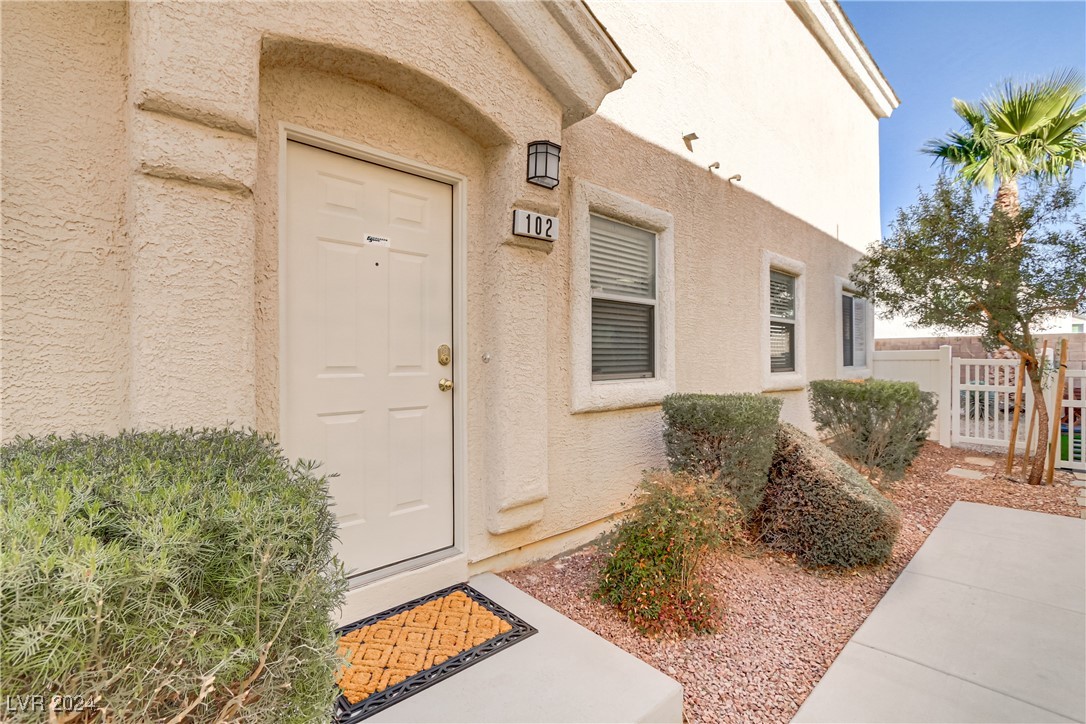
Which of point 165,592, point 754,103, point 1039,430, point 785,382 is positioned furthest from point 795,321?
point 165,592

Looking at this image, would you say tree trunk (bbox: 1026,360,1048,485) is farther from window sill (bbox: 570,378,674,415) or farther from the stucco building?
window sill (bbox: 570,378,674,415)

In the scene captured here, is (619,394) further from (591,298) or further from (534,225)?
(534,225)

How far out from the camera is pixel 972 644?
2713mm

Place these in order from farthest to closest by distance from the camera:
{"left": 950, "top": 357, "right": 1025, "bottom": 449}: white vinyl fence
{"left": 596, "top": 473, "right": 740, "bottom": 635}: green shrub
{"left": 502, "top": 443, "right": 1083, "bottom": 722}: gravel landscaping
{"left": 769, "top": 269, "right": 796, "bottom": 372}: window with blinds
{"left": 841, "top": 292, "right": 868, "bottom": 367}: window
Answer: {"left": 841, "top": 292, "right": 868, "bottom": 367}: window < {"left": 950, "top": 357, "right": 1025, "bottom": 449}: white vinyl fence < {"left": 769, "top": 269, "right": 796, "bottom": 372}: window with blinds < {"left": 596, "top": 473, "right": 740, "bottom": 635}: green shrub < {"left": 502, "top": 443, "right": 1083, "bottom": 722}: gravel landscaping

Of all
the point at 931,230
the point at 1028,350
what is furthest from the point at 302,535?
the point at 1028,350

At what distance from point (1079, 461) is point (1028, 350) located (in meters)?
2.11

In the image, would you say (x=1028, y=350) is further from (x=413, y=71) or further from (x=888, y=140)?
(x=413, y=71)

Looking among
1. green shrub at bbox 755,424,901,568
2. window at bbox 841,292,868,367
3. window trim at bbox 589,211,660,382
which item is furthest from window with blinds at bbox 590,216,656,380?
window at bbox 841,292,868,367

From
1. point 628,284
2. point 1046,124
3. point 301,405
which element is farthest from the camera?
point 1046,124

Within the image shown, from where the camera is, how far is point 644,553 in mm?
2992

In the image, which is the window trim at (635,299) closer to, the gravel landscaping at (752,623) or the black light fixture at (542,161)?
the black light fixture at (542,161)

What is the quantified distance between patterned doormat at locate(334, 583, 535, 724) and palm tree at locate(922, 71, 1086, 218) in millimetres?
10434

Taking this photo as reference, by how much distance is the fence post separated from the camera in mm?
8148

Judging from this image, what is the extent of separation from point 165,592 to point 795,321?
24.6 feet
